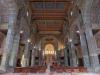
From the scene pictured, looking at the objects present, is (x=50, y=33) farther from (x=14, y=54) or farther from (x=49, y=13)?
(x=14, y=54)

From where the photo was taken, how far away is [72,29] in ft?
80.3

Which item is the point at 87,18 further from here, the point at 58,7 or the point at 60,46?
the point at 60,46

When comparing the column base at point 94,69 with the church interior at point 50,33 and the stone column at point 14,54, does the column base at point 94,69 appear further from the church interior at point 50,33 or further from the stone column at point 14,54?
the stone column at point 14,54

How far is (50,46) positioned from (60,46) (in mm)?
8405

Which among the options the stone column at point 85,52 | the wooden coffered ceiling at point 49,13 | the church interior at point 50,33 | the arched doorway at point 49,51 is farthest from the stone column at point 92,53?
the arched doorway at point 49,51

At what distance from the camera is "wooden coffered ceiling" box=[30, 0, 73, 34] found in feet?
77.4

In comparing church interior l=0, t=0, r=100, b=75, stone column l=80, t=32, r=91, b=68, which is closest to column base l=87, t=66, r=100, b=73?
church interior l=0, t=0, r=100, b=75

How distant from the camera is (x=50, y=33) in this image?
121 feet

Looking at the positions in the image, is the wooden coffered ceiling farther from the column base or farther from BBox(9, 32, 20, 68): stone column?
the column base

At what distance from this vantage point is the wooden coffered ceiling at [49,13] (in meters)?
23.6

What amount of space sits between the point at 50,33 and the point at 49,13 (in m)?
10.9

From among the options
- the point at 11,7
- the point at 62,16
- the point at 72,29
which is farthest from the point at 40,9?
the point at 11,7

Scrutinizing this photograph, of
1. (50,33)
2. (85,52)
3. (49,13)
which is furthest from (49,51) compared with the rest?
(85,52)

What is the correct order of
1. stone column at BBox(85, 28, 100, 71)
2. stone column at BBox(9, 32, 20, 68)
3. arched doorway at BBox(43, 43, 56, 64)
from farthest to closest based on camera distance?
arched doorway at BBox(43, 43, 56, 64) < stone column at BBox(9, 32, 20, 68) < stone column at BBox(85, 28, 100, 71)
